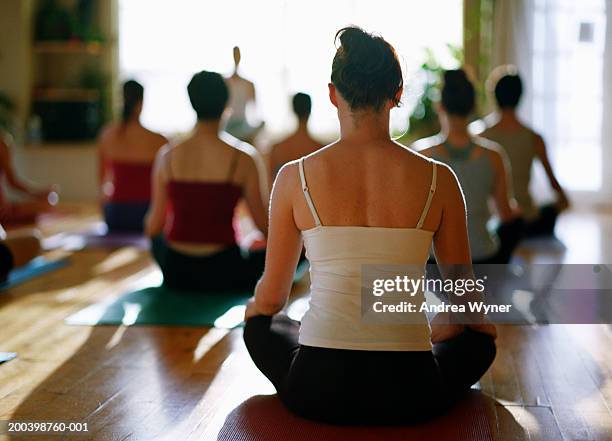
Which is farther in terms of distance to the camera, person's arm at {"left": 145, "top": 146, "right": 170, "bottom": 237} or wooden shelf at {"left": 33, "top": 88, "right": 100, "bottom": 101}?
wooden shelf at {"left": 33, "top": 88, "right": 100, "bottom": 101}

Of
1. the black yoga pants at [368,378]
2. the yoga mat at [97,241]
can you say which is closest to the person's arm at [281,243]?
the black yoga pants at [368,378]

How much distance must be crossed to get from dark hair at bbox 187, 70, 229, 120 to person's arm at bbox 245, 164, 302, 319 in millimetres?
1417

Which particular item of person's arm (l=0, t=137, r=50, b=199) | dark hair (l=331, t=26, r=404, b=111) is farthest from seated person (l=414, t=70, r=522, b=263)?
person's arm (l=0, t=137, r=50, b=199)

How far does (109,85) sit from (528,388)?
20.2 feet

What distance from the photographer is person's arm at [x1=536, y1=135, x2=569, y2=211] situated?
4258 mm

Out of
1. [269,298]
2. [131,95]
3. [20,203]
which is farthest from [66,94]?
[269,298]

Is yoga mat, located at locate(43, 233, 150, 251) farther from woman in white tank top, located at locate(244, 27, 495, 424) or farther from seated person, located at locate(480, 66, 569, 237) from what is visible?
woman in white tank top, located at locate(244, 27, 495, 424)

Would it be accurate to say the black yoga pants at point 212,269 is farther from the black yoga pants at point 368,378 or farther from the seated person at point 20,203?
the seated person at point 20,203

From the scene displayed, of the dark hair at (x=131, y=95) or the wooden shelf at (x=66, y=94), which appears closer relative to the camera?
the dark hair at (x=131, y=95)

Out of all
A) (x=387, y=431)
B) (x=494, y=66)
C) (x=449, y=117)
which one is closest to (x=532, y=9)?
(x=494, y=66)

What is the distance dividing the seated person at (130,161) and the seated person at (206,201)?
1.46 metres

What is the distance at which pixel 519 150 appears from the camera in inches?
180

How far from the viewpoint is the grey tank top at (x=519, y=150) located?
4.52m

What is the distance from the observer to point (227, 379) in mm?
2447
